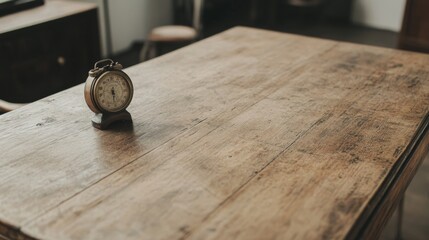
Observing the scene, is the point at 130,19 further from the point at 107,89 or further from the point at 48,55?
the point at 107,89

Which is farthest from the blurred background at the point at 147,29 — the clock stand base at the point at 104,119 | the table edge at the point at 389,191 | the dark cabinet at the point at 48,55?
the table edge at the point at 389,191

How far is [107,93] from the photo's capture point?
1.51 meters

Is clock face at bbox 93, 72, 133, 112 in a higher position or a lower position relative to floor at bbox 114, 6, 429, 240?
higher

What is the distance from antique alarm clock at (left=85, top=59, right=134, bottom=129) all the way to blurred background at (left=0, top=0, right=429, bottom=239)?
518 mm

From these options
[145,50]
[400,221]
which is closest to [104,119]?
[400,221]

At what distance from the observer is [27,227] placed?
104cm

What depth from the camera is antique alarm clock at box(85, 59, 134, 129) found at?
1.47m

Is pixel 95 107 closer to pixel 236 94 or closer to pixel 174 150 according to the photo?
pixel 174 150

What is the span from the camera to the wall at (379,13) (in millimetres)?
5531

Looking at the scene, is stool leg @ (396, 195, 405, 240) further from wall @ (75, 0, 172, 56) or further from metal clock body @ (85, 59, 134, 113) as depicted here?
wall @ (75, 0, 172, 56)

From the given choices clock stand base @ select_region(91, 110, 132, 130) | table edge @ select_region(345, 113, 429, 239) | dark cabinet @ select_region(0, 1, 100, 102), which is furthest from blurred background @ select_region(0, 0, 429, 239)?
table edge @ select_region(345, 113, 429, 239)

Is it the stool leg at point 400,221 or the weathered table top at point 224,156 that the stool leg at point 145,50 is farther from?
the stool leg at point 400,221

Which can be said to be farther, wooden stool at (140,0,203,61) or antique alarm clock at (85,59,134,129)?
wooden stool at (140,0,203,61)

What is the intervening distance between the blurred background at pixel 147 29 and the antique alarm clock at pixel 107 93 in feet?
1.70
